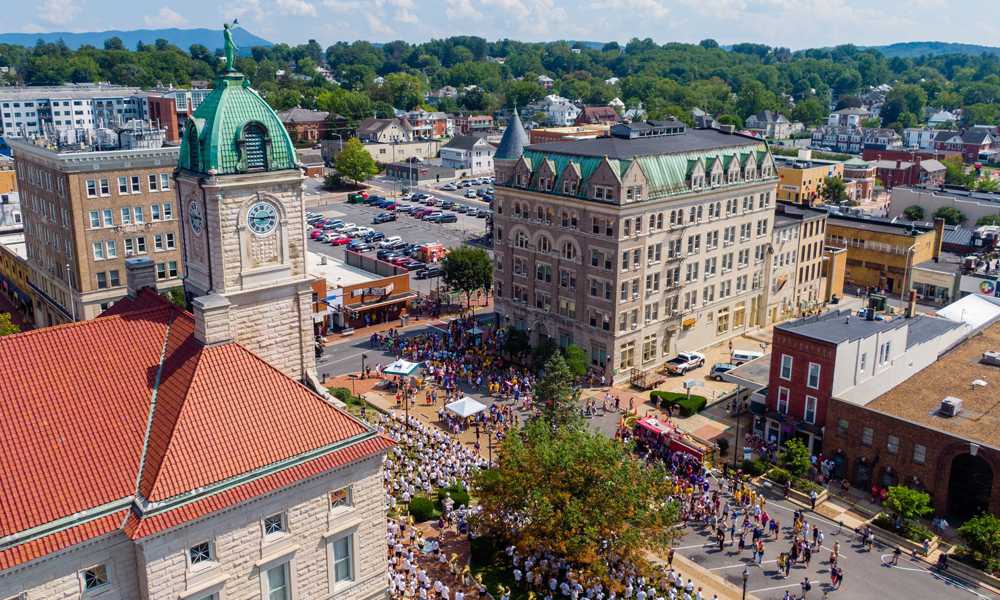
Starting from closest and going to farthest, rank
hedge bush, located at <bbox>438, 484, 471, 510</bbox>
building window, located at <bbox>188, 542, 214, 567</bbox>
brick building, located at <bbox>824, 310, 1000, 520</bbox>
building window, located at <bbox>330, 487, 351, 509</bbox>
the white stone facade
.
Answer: the white stone facade < building window, located at <bbox>188, 542, 214, 567</bbox> < building window, located at <bbox>330, 487, 351, 509</bbox> < hedge bush, located at <bbox>438, 484, 471, 510</bbox> < brick building, located at <bbox>824, 310, 1000, 520</bbox>

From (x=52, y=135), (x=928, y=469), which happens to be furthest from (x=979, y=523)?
(x=52, y=135)

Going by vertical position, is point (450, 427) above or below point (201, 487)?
below

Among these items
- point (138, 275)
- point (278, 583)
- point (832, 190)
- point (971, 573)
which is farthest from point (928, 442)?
point (832, 190)

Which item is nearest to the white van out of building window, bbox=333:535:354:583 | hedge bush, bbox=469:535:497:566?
hedge bush, bbox=469:535:497:566

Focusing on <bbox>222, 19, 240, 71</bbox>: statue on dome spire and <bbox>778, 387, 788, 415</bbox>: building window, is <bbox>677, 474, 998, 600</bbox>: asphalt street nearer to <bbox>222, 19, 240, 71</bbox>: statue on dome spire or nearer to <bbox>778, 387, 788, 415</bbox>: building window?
<bbox>778, 387, 788, 415</bbox>: building window

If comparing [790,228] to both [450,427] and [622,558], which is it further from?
[622,558]

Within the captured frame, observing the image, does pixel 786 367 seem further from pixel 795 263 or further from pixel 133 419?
pixel 133 419
